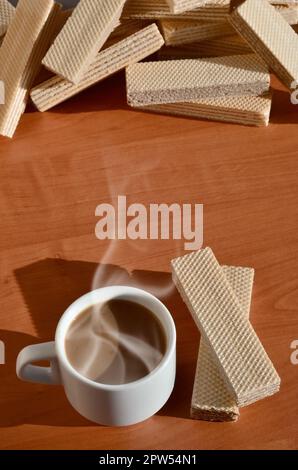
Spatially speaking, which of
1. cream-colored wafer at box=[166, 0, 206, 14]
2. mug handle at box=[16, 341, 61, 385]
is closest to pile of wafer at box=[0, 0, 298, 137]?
cream-colored wafer at box=[166, 0, 206, 14]

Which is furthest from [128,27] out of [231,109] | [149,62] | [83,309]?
[83,309]

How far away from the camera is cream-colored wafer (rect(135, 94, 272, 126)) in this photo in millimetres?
795

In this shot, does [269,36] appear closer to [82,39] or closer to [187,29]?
[187,29]

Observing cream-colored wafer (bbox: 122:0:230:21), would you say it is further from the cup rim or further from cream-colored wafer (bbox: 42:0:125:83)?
the cup rim

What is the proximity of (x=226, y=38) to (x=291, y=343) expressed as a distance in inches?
15.5

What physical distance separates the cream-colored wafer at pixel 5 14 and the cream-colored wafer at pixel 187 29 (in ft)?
0.58

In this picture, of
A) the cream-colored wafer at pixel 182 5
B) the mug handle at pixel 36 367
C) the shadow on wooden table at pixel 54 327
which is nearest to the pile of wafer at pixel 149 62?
the cream-colored wafer at pixel 182 5

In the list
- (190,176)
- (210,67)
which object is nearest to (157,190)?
(190,176)

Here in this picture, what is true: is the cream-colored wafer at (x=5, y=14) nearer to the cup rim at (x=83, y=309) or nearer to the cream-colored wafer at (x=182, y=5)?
the cream-colored wafer at (x=182, y=5)

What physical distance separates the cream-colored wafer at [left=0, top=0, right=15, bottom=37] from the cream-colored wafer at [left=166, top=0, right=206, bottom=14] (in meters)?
0.19

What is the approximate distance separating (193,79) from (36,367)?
15.1 inches

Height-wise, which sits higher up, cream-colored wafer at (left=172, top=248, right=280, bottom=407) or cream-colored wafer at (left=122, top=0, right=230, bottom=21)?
cream-colored wafer at (left=122, top=0, right=230, bottom=21)

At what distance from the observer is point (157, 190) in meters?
0.75

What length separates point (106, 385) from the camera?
1.70ft
